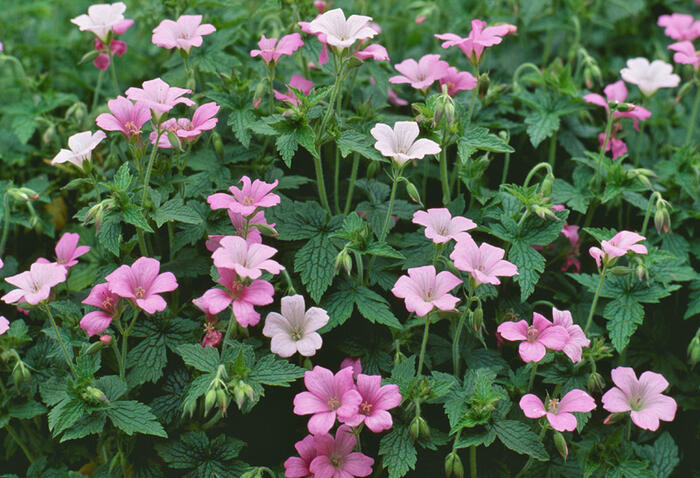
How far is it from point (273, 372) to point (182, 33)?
128cm

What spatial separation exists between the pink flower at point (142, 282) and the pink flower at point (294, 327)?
0.31 meters

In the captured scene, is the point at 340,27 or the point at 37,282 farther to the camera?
the point at 340,27

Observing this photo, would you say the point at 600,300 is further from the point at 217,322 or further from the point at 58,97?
the point at 58,97

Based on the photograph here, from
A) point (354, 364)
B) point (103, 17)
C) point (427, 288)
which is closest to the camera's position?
point (427, 288)

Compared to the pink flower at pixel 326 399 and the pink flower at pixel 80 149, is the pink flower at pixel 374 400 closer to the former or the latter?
the pink flower at pixel 326 399

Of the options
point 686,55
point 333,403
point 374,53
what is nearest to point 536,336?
point 333,403

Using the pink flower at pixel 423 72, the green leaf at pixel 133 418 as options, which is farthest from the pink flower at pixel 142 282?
the pink flower at pixel 423 72

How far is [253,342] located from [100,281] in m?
0.55

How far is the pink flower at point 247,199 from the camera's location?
200 centimetres

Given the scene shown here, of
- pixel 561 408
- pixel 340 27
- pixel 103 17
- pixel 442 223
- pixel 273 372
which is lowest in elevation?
pixel 561 408

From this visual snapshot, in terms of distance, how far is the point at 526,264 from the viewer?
2.21 meters

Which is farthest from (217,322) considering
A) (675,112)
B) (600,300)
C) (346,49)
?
(675,112)

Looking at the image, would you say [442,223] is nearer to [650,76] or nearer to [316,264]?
[316,264]

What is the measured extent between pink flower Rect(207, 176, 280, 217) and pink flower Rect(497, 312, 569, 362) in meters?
0.78
